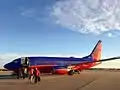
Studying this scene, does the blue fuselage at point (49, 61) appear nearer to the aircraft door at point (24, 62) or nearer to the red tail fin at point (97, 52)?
the aircraft door at point (24, 62)

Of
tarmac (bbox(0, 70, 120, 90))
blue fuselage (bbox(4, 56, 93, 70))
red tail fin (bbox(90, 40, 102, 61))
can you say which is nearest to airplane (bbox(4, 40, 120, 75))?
blue fuselage (bbox(4, 56, 93, 70))

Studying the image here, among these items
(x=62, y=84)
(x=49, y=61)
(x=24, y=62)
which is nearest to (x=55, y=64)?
(x=49, y=61)

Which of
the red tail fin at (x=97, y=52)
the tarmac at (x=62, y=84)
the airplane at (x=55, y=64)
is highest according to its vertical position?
the red tail fin at (x=97, y=52)

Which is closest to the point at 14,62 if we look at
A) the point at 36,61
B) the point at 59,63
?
the point at 36,61

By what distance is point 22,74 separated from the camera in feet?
117

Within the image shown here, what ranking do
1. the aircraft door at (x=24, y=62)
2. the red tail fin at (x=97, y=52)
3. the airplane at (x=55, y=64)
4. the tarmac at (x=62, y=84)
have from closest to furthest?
the tarmac at (x=62, y=84)
the aircraft door at (x=24, y=62)
the airplane at (x=55, y=64)
the red tail fin at (x=97, y=52)

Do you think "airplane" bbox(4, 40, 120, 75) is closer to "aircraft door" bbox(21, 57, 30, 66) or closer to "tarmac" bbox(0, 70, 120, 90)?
"aircraft door" bbox(21, 57, 30, 66)

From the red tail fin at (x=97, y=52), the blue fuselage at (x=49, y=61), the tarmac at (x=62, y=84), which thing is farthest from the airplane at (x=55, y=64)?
Answer: the tarmac at (x=62, y=84)

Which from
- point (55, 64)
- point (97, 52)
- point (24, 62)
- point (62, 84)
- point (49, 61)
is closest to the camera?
point (62, 84)

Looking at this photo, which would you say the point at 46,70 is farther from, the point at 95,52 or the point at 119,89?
the point at 119,89

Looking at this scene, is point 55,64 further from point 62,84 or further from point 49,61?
point 62,84

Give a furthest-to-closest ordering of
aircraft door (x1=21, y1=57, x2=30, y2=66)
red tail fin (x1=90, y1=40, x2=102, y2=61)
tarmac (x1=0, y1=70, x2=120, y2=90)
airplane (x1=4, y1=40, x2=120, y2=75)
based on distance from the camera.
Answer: red tail fin (x1=90, y1=40, x2=102, y2=61) < airplane (x1=4, y1=40, x2=120, y2=75) < aircraft door (x1=21, y1=57, x2=30, y2=66) < tarmac (x1=0, y1=70, x2=120, y2=90)

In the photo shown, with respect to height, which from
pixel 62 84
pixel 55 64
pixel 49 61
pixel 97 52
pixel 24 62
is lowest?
pixel 62 84

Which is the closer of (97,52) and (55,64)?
(55,64)
